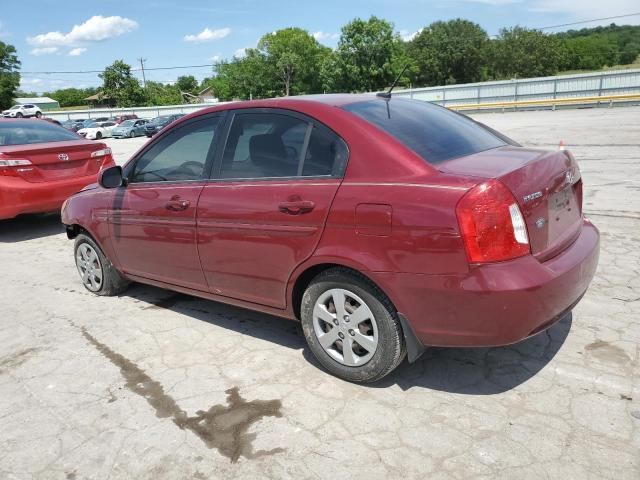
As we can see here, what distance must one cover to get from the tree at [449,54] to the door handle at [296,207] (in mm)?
86864

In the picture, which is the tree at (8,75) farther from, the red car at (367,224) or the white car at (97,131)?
the red car at (367,224)

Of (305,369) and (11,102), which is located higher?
(11,102)

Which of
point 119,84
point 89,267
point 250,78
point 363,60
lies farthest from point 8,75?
point 89,267

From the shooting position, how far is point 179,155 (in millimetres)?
3980

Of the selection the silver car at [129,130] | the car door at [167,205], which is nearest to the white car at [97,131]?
the silver car at [129,130]

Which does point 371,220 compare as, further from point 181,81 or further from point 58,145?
point 181,81

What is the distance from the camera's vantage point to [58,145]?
7.43m

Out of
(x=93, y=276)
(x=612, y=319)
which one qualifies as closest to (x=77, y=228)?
(x=93, y=276)

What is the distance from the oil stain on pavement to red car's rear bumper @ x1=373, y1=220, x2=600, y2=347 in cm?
97

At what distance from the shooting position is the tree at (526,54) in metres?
79.1

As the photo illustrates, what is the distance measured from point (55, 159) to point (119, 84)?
7660cm

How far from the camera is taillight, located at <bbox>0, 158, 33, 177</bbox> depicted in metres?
6.99

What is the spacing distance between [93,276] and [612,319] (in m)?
4.38

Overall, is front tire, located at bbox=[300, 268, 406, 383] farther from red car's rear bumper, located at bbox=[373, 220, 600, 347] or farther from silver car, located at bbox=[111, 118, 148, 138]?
silver car, located at bbox=[111, 118, 148, 138]
